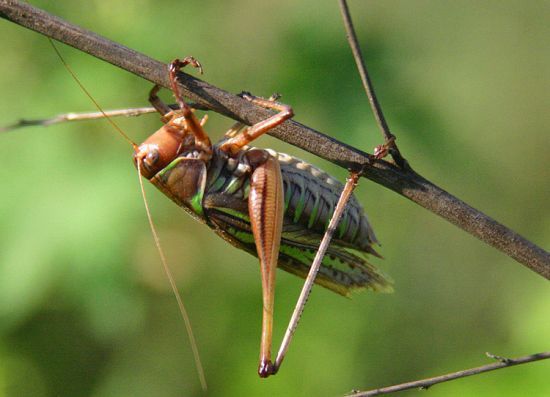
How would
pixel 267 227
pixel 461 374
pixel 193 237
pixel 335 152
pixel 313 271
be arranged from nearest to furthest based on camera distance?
1. pixel 461 374
2. pixel 335 152
3. pixel 313 271
4. pixel 267 227
5. pixel 193 237

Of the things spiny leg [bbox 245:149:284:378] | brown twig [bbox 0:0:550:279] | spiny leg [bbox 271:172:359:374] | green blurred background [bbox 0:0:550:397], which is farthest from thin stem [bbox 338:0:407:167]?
green blurred background [bbox 0:0:550:397]

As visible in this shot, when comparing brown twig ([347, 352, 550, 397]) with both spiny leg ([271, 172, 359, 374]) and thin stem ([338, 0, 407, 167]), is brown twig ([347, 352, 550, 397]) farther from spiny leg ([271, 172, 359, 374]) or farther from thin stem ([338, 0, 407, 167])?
thin stem ([338, 0, 407, 167])

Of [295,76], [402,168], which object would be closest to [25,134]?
[295,76]

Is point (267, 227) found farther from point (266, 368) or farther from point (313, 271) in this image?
point (266, 368)

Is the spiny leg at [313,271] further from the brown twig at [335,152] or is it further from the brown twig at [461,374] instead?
the brown twig at [461,374]

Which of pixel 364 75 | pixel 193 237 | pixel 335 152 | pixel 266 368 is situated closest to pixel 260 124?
pixel 335 152

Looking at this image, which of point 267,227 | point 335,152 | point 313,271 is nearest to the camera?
point 335,152

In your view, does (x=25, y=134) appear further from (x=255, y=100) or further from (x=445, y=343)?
(x=445, y=343)
